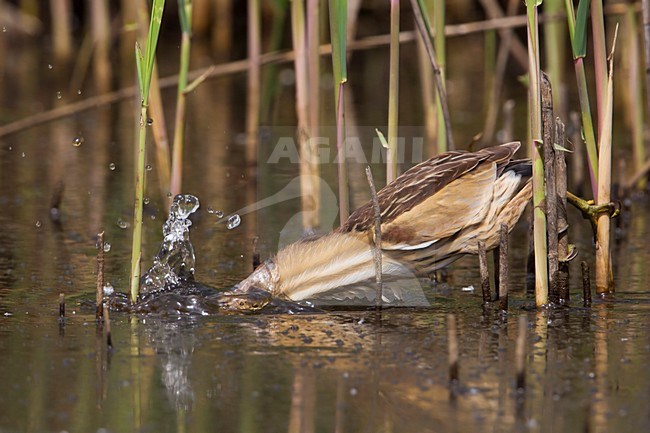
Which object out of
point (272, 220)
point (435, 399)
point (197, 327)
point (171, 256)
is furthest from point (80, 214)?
point (435, 399)

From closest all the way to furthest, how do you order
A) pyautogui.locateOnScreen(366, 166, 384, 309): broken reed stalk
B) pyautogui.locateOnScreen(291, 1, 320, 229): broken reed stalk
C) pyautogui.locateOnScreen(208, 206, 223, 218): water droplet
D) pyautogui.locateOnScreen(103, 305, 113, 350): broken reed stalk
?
pyautogui.locateOnScreen(103, 305, 113, 350): broken reed stalk
pyautogui.locateOnScreen(366, 166, 384, 309): broken reed stalk
pyautogui.locateOnScreen(291, 1, 320, 229): broken reed stalk
pyautogui.locateOnScreen(208, 206, 223, 218): water droplet

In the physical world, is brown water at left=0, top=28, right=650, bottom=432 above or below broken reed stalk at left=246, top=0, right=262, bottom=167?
below

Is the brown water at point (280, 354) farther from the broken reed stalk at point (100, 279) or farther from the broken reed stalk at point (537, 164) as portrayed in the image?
the broken reed stalk at point (537, 164)

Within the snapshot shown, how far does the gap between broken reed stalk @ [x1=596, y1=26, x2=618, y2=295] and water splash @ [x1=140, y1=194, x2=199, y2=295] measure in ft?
5.48

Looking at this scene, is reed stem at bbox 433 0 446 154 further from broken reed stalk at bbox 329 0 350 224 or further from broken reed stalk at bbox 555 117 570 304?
broken reed stalk at bbox 555 117 570 304

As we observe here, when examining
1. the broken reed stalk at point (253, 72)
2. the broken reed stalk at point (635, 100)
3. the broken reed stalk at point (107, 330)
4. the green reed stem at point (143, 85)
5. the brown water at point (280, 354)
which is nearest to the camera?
the brown water at point (280, 354)

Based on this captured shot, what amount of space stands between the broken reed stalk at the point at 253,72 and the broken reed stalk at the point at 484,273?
265 centimetres

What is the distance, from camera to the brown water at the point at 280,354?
3.14 metres

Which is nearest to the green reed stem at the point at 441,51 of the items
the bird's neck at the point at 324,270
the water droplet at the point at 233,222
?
the bird's neck at the point at 324,270

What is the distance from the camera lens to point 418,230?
4.39 metres

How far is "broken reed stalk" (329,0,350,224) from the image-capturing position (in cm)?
427

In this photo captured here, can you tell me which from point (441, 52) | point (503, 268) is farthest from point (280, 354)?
point (441, 52)

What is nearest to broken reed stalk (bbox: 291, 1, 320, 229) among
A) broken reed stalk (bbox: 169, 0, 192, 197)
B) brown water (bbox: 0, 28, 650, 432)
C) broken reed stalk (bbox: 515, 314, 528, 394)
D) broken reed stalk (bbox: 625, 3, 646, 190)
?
brown water (bbox: 0, 28, 650, 432)

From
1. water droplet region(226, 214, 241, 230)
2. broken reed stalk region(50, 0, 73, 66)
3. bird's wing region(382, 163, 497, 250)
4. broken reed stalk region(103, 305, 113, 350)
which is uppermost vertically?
broken reed stalk region(50, 0, 73, 66)
